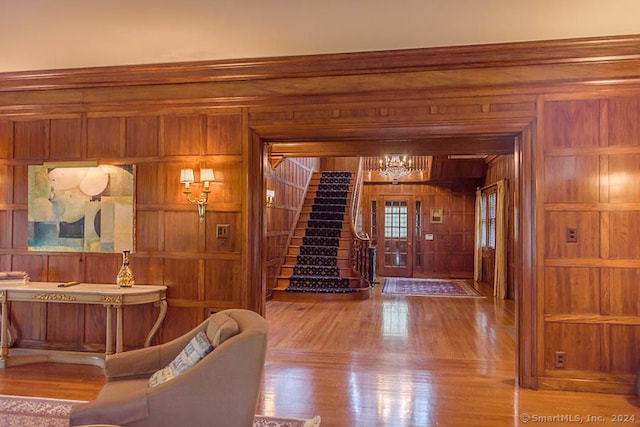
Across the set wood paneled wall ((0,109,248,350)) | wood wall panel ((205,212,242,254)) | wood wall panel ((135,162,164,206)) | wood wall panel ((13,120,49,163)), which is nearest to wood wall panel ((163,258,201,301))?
wood paneled wall ((0,109,248,350))

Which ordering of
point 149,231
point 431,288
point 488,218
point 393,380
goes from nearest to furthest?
point 393,380 → point 149,231 → point 431,288 → point 488,218

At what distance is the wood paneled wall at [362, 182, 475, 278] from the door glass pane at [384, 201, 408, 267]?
7.2 inches

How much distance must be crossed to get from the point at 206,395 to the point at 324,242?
7203mm

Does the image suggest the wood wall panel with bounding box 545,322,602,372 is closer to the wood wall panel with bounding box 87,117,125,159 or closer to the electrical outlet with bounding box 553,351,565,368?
the electrical outlet with bounding box 553,351,565,368

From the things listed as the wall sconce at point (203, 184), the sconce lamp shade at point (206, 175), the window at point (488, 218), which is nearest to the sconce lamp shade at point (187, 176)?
the wall sconce at point (203, 184)

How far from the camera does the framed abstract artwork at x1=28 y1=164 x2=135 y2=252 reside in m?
4.34

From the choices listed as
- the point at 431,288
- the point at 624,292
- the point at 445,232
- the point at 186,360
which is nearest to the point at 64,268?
the point at 186,360

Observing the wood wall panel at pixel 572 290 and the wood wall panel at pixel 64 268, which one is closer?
the wood wall panel at pixel 572 290

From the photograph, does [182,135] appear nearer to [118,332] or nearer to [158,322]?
[158,322]

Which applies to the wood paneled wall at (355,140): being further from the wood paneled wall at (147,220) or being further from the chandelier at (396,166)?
the chandelier at (396,166)

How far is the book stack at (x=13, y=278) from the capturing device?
Answer: 4.18 metres

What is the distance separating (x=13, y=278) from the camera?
4.20 meters

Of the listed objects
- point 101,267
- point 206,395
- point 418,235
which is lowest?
point 206,395

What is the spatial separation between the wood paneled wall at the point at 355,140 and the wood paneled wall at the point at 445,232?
8.07m
